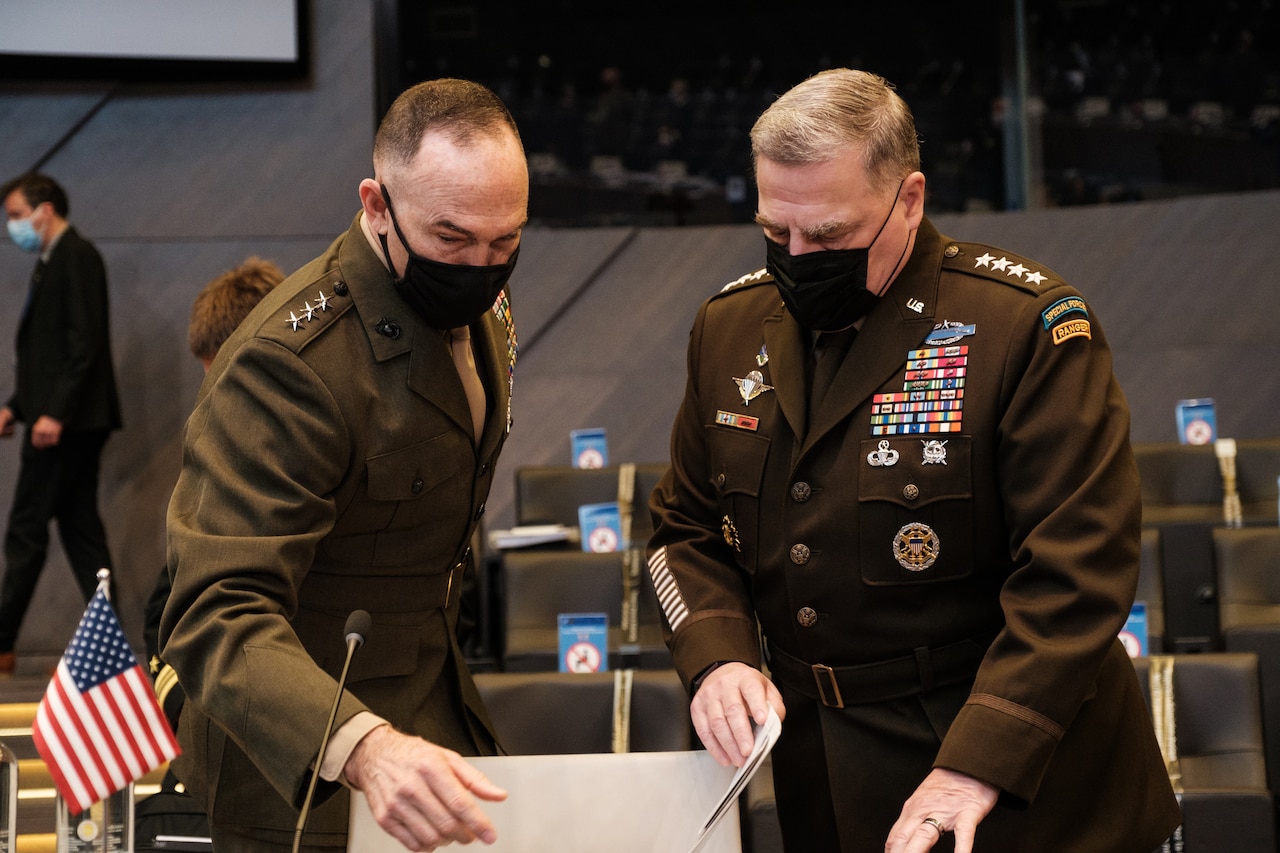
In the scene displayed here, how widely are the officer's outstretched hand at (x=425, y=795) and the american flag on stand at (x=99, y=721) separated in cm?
54

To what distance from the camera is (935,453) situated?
1.72 metres

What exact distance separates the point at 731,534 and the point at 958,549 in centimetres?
34

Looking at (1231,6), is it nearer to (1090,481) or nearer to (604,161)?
(604,161)

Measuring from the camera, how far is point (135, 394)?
6.15m

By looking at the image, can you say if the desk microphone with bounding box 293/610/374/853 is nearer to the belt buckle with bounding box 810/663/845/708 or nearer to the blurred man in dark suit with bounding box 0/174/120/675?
the belt buckle with bounding box 810/663/845/708

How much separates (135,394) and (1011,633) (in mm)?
5334

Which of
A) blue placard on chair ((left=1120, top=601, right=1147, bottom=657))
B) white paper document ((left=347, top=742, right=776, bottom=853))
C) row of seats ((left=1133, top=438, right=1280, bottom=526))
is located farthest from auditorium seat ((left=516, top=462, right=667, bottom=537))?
white paper document ((left=347, top=742, right=776, bottom=853))

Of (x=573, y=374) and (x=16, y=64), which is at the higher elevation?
(x=16, y=64)

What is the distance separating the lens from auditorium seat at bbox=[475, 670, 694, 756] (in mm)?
3133

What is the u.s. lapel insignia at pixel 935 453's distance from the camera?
171cm

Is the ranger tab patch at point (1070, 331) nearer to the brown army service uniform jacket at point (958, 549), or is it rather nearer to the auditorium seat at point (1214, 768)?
the brown army service uniform jacket at point (958, 549)

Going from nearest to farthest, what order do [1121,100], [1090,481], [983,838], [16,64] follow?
[1090,481] < [983,838] < [16,64] < [1121,100]

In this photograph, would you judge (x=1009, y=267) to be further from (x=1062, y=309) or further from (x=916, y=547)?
(x=916, y=547)

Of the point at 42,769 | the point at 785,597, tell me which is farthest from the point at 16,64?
the point at 785,597
